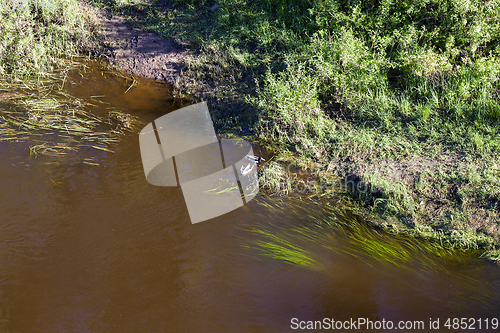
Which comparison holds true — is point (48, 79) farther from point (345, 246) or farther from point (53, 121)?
point (345, 246)

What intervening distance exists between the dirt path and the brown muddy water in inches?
126

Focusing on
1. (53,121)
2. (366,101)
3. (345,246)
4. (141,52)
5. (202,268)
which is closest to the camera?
(202,268)

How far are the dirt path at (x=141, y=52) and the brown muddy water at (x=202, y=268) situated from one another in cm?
319

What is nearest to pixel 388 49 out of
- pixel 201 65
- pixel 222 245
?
pixel 201 65

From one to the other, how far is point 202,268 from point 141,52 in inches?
210

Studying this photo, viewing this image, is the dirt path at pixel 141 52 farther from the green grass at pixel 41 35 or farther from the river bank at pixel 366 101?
the green grass at pixel 41 35

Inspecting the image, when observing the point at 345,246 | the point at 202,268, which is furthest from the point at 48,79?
the point at 345,246

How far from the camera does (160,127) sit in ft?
18.9

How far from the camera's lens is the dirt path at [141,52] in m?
7.13

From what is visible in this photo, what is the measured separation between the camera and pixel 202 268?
11.7 ft

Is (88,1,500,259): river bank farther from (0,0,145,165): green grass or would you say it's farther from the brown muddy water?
(0,0,145,165): green grass

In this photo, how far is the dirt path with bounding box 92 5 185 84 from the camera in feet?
23.4

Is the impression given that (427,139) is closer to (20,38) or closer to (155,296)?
(155,296)

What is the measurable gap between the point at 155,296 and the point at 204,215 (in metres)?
1.06
